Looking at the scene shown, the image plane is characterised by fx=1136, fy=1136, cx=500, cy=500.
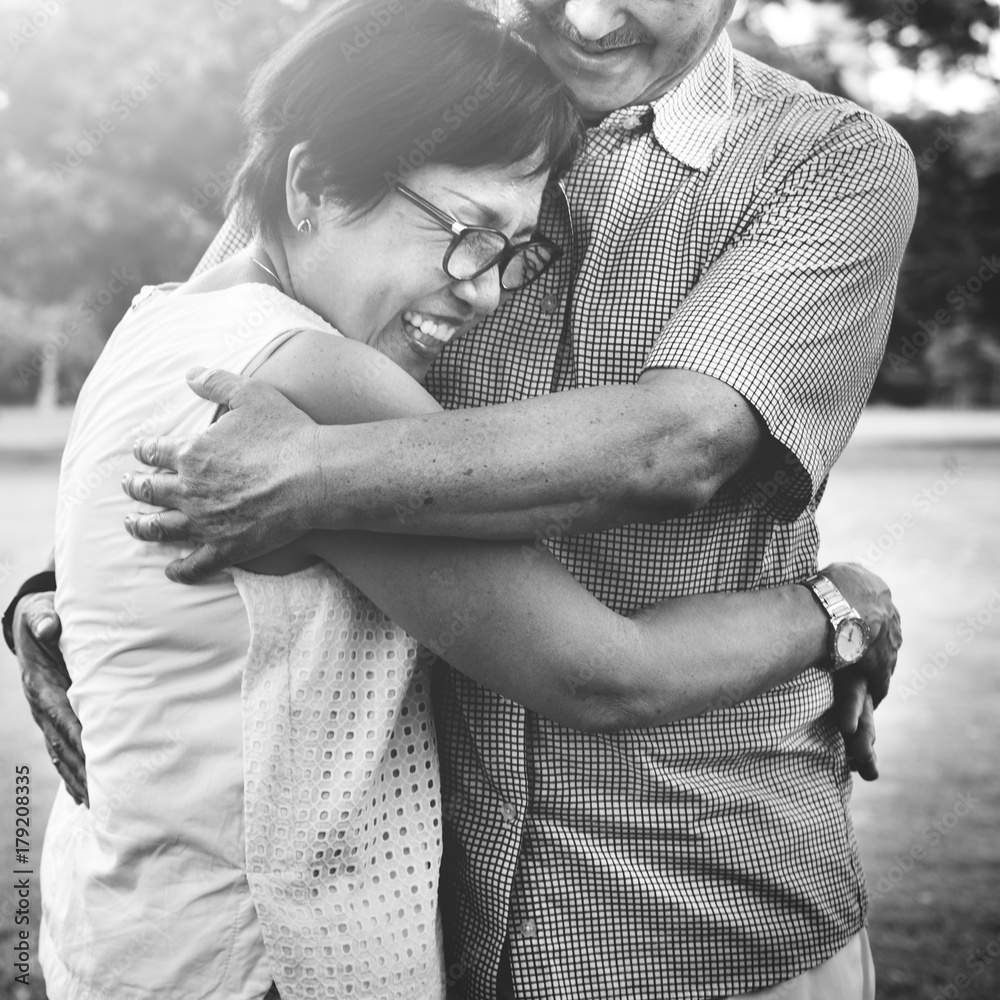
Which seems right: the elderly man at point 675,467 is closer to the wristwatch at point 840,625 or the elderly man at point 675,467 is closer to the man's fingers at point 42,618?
the wristwatch at point 840,625

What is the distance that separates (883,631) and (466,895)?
910 millimetres

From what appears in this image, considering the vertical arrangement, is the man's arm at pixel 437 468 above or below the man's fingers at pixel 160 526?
above

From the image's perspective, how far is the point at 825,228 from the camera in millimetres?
1791

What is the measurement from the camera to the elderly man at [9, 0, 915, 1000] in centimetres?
168

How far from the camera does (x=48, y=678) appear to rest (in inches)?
A: 88.1

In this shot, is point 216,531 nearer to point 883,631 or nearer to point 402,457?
point 402,457

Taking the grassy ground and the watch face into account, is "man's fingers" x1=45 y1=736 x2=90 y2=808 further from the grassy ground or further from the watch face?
the grassy ground

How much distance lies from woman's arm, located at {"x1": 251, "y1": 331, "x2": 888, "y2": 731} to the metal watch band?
43 cm

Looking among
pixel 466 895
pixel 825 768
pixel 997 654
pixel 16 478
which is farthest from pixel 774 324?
pixel 16 478

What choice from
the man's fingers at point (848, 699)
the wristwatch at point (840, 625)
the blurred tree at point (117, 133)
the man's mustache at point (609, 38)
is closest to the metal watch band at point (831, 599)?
the wristwatch at point (840, 625)

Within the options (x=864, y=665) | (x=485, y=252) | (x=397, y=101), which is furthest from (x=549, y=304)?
(x=864, y=665)

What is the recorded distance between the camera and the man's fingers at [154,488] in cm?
158

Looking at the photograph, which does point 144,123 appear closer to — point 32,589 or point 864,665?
point 32,589

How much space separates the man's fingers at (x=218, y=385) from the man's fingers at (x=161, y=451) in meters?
0.08
